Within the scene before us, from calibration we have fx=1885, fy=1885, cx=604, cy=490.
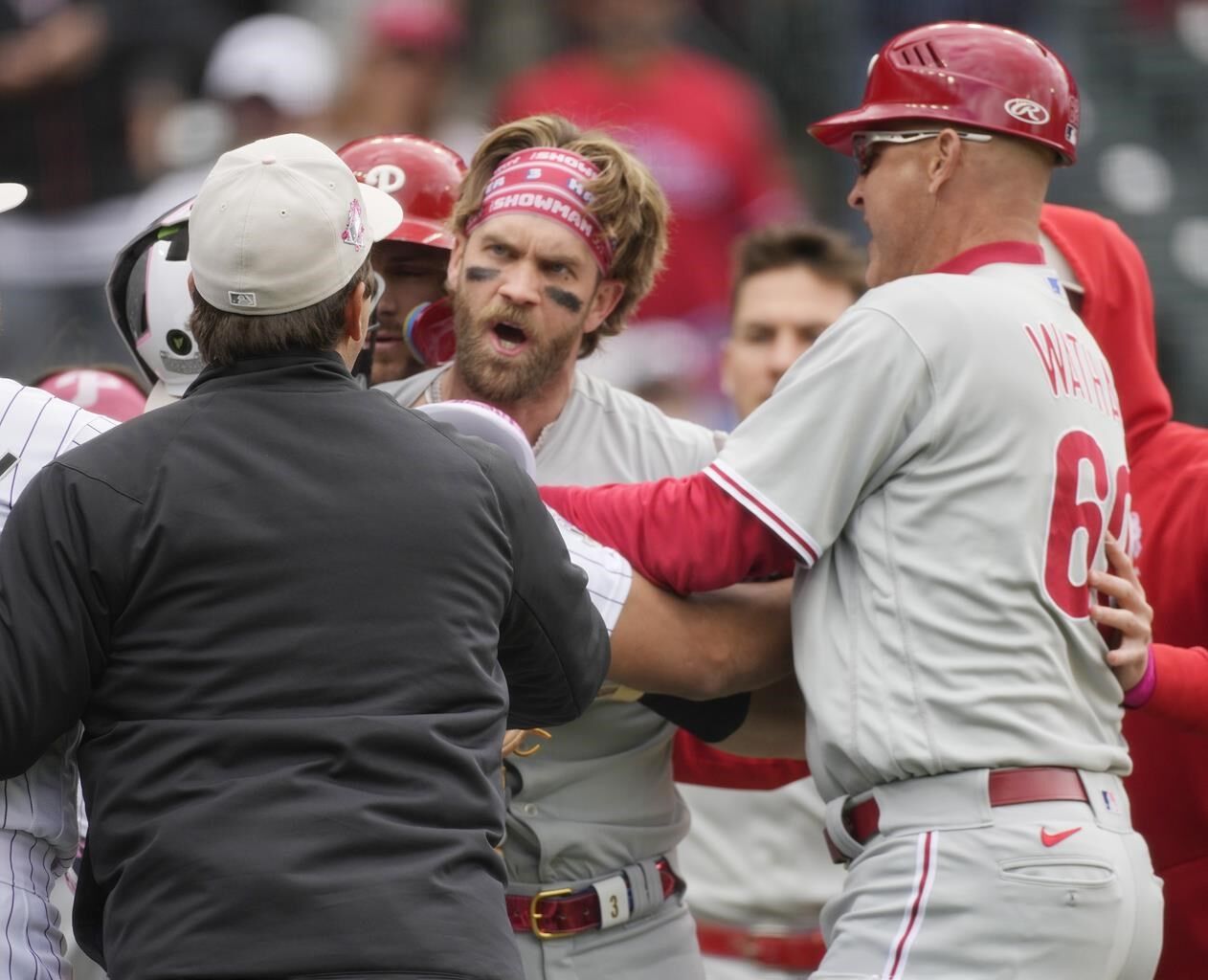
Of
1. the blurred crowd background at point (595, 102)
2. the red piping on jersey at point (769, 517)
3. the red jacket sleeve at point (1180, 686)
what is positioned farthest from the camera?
the blurred crowd background at point (595, 102)

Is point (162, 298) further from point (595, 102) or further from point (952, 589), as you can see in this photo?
point (595, 102)

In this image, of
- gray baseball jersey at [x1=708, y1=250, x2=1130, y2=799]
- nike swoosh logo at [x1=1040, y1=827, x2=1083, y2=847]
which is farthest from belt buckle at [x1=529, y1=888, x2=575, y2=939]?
nike swoosh logo at [x1=1040, y1=827, x2=1083, y2=847]

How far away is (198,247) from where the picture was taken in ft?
8.76

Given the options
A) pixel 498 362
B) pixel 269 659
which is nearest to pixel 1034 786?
pixel 269 659

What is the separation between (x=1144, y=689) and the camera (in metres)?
3.39

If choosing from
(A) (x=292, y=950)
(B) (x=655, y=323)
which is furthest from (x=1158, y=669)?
(B) (x=655, y=323)

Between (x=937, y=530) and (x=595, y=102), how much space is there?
5791mm

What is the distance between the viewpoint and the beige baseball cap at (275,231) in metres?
2.64

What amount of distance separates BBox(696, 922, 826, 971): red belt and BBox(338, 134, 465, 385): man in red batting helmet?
5.82 ft

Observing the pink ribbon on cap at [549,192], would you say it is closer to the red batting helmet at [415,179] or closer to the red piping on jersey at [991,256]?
the red batting helmet at [415,179]

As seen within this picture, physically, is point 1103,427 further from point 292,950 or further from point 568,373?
point 292,950

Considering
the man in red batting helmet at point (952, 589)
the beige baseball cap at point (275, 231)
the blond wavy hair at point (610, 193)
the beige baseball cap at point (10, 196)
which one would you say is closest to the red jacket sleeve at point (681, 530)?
the man in red batting helmet at point (952, 589)

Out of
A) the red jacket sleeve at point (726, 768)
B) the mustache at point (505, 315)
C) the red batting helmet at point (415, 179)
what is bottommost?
the red jacket sleeve at point (726, 768)

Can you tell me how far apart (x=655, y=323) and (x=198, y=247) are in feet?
19.3
